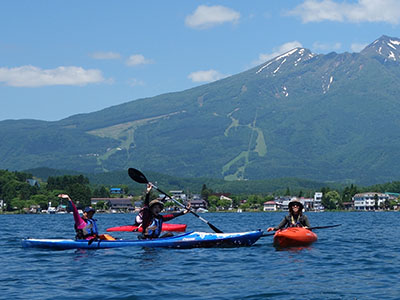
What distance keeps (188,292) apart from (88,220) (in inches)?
434

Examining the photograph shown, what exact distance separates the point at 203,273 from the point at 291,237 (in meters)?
7.50

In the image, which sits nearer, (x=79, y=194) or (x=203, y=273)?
(x=203, y=273)

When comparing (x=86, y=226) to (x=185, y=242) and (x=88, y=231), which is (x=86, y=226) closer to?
(x=88, y=231)

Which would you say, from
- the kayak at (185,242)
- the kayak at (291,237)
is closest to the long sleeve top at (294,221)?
the kayak at (291,237)

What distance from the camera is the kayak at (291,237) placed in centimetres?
2806

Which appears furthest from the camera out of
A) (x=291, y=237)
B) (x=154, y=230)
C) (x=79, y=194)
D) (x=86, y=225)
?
(x=79, y=194)

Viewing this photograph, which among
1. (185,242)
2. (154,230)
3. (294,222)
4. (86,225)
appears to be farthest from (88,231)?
(294,222)

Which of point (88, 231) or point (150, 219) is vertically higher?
point (150, 219)

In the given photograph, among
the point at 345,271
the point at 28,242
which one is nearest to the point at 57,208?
the point at 28,242

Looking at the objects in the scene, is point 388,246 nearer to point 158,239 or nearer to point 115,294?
point 158,239

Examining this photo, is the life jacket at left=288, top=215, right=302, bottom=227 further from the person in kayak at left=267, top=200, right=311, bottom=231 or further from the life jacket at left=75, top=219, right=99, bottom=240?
the life jacket at left=75, top=219, right=99, bottom=240

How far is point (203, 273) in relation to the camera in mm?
21516

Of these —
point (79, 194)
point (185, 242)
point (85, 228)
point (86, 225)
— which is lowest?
point (185, 242)

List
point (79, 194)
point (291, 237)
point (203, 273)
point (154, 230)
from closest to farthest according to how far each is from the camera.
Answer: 1. point (203, 273)
2. point (291, 237)
3. point (154, 230)
4. point (79, 194)
